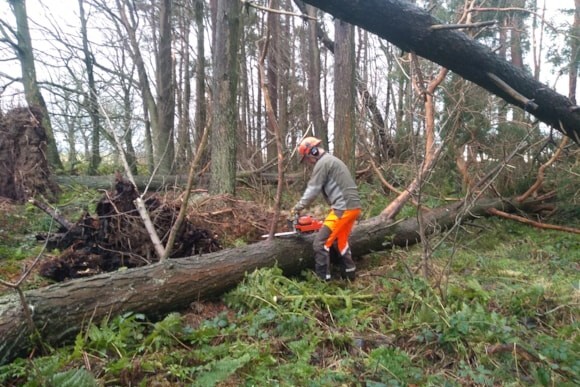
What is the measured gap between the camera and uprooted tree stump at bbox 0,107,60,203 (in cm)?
834

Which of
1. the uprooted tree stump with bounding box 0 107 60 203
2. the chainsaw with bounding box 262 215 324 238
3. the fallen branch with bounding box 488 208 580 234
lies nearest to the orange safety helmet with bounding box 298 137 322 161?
the chainsaw with bounding box 262 215 324 238

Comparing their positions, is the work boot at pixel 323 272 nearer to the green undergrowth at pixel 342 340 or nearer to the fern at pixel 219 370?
the green undergrowth at pixel 342 340

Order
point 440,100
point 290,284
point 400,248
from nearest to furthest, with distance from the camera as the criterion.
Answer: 1. point 290,284
2. point 400,248
3. point 440,100

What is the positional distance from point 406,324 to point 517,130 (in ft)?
25.0

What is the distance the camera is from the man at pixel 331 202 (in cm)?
531

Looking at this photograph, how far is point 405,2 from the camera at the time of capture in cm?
197

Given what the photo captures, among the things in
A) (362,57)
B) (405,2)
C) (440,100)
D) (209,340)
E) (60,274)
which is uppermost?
(362,57)

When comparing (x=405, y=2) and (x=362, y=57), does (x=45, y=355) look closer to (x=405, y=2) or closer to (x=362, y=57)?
(x=405, y=2)

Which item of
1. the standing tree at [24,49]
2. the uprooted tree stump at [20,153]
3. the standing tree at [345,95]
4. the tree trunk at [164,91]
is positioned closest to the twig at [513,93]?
the standing tree at [345,95]

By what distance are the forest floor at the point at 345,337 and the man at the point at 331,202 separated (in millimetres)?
288

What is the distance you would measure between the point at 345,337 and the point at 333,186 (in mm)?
2265

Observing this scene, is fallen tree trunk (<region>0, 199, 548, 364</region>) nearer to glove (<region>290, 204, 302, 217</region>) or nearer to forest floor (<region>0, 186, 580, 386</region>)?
forest floor (<region>0, 186, 580, 386</region>)

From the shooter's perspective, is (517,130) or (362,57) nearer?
(517,130)

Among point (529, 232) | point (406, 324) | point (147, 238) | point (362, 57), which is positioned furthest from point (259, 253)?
point (362, 57)
